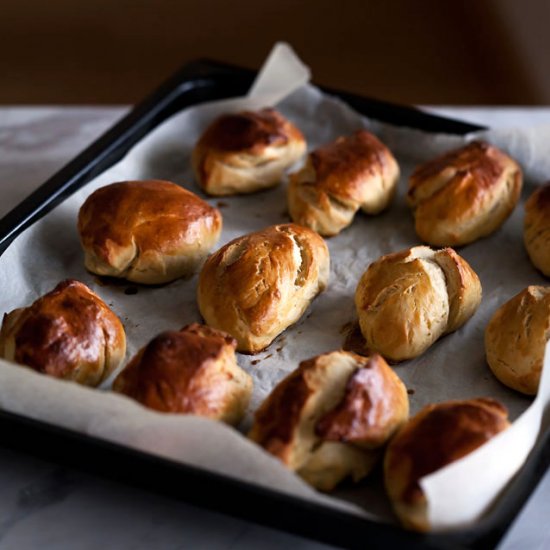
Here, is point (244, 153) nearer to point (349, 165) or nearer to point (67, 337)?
point (349, 165)

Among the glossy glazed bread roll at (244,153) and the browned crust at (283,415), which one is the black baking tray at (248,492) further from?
the glossy glazed bread roll at (244,153)

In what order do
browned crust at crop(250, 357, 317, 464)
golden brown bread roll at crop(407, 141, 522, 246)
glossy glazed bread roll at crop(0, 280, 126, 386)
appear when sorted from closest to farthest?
browned crust at crop(250, 357, 317, 464) → glossy glazed bread roll at crop(0, 280, 126, 386) → golden brown bread roll at crop(407, 141, 522, 246)

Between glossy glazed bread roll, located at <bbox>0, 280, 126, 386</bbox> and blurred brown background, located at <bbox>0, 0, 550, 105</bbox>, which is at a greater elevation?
glossy glazed bread roll, located at <bbox>0, 280, 126, 386</bbox>

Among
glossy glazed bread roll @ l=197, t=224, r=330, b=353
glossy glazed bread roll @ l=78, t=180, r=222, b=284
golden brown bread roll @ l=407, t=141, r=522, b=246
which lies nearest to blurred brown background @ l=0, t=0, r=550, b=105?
golden brown bread roll @ l=407, t=141, r=522, b=246

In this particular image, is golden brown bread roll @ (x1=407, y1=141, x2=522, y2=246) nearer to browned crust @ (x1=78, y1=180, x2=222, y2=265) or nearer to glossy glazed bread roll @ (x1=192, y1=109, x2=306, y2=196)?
glossy glazed bread roll @ (x1=192, y1=109, x2=306, y2=196)

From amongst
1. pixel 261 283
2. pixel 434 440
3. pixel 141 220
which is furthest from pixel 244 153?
pixel 434 440
